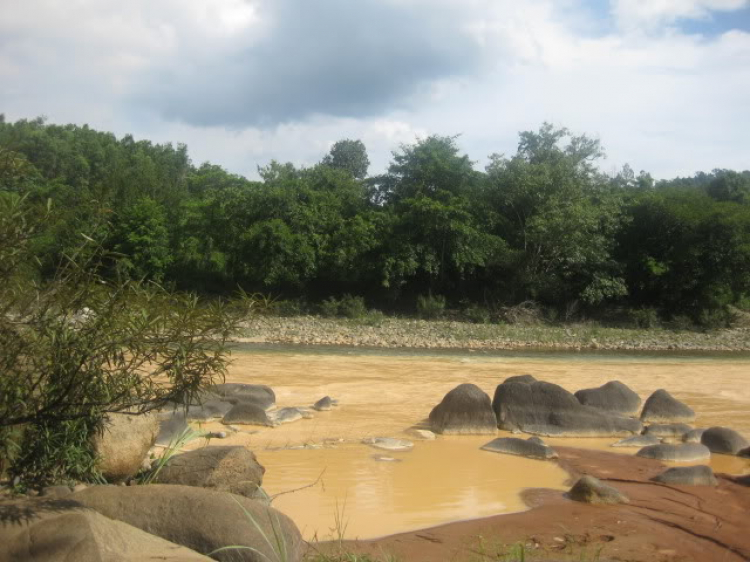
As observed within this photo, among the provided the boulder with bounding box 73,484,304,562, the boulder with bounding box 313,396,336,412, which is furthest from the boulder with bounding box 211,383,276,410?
the boulder with bounding box 73,484,304,562

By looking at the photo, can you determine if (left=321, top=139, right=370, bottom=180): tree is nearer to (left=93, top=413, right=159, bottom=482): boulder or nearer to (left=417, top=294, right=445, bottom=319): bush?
(left=417, top=294, right=445, bottom=319): bush

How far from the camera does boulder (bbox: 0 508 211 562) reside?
4680 mm

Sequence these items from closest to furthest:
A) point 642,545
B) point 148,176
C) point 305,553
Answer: point 305,553 < point 642,545 < point 148,176

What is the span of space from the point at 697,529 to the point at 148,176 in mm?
47875

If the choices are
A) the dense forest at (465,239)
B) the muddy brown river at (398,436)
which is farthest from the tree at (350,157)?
the muddy brown river at (398,436)

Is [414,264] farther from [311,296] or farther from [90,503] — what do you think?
[90,503]

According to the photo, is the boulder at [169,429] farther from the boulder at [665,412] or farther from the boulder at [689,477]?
the boulder at [665,412]

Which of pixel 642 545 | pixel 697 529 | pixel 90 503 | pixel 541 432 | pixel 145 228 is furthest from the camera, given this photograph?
pixel 145 228

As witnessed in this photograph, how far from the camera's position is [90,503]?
5.96 meters

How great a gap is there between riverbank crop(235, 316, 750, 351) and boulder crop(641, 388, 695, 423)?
1651 centimetres

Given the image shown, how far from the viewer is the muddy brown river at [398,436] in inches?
369

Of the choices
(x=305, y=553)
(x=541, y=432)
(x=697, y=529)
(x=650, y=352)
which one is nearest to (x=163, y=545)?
(x=305, y=553)

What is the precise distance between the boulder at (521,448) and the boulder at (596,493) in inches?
83.2

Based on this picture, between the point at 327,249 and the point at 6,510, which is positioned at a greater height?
the point at 327,249
